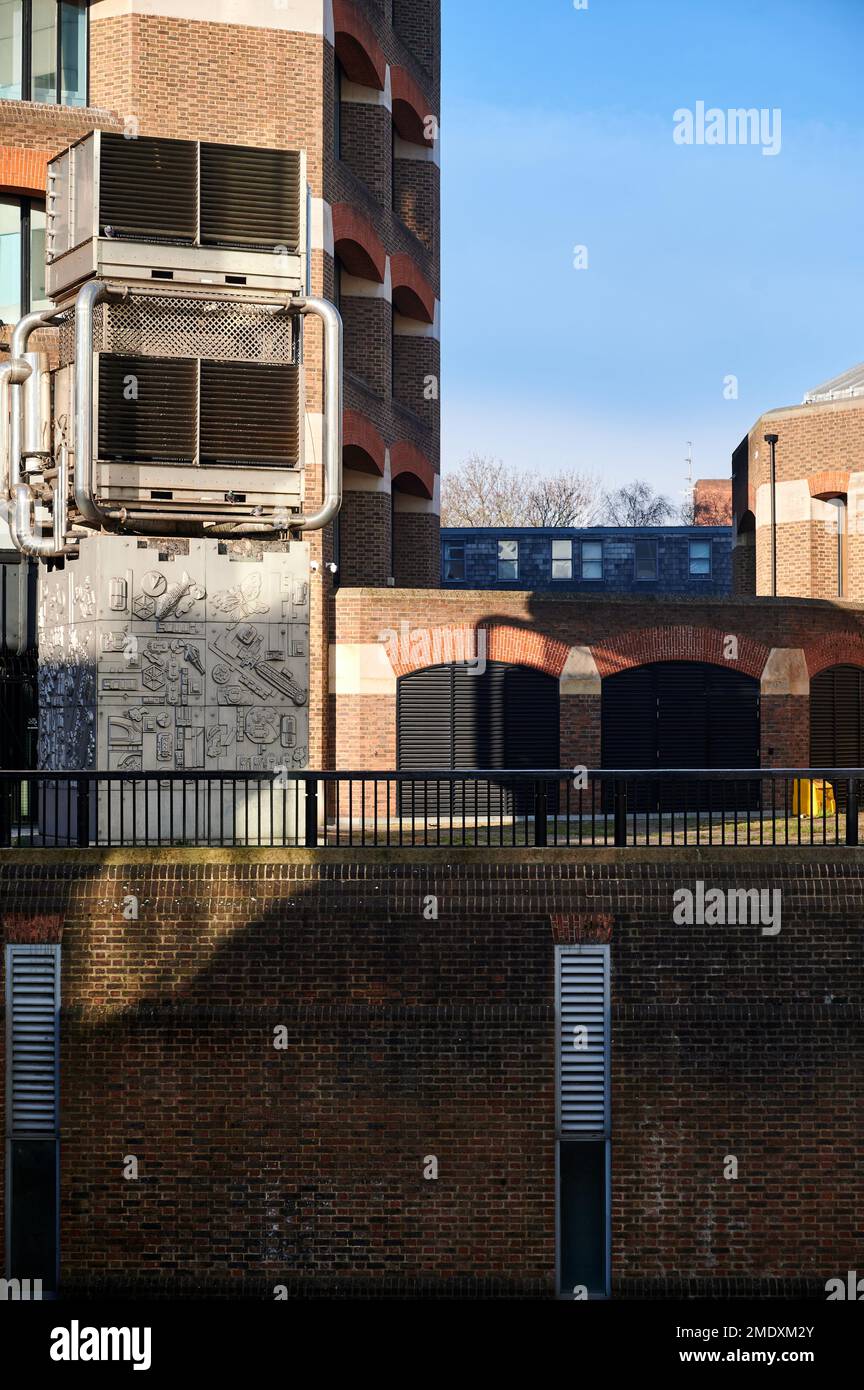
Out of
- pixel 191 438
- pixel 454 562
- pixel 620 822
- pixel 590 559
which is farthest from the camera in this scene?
pixel 590 559

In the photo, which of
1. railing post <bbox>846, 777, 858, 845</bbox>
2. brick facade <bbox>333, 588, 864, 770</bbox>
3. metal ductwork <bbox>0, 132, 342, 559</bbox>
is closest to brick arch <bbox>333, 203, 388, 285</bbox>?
brick facade <bbox>333, 588, 864, 770</bbox>

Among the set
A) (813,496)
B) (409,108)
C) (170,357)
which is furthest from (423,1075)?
(409,108)

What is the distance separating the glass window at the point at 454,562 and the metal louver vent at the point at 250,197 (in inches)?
1515

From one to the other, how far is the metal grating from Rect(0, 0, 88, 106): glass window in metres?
6.74

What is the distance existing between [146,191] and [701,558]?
148 ft

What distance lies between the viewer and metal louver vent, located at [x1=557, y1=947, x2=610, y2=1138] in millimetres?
16297

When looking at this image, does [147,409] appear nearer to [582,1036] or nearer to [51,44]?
[51,44]

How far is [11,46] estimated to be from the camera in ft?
79.2

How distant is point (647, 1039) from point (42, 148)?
15592 millimetres

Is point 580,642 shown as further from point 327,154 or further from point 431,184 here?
point 431,184

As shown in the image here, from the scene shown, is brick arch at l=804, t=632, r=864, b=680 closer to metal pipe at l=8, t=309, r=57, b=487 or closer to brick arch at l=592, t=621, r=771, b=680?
brick arch at l=592, t=621, r=771, b=680

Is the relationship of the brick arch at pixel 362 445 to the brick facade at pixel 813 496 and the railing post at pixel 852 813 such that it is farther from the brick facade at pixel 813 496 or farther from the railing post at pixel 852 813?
the railing post at pixel 852 813

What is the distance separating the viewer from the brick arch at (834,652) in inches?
1065
